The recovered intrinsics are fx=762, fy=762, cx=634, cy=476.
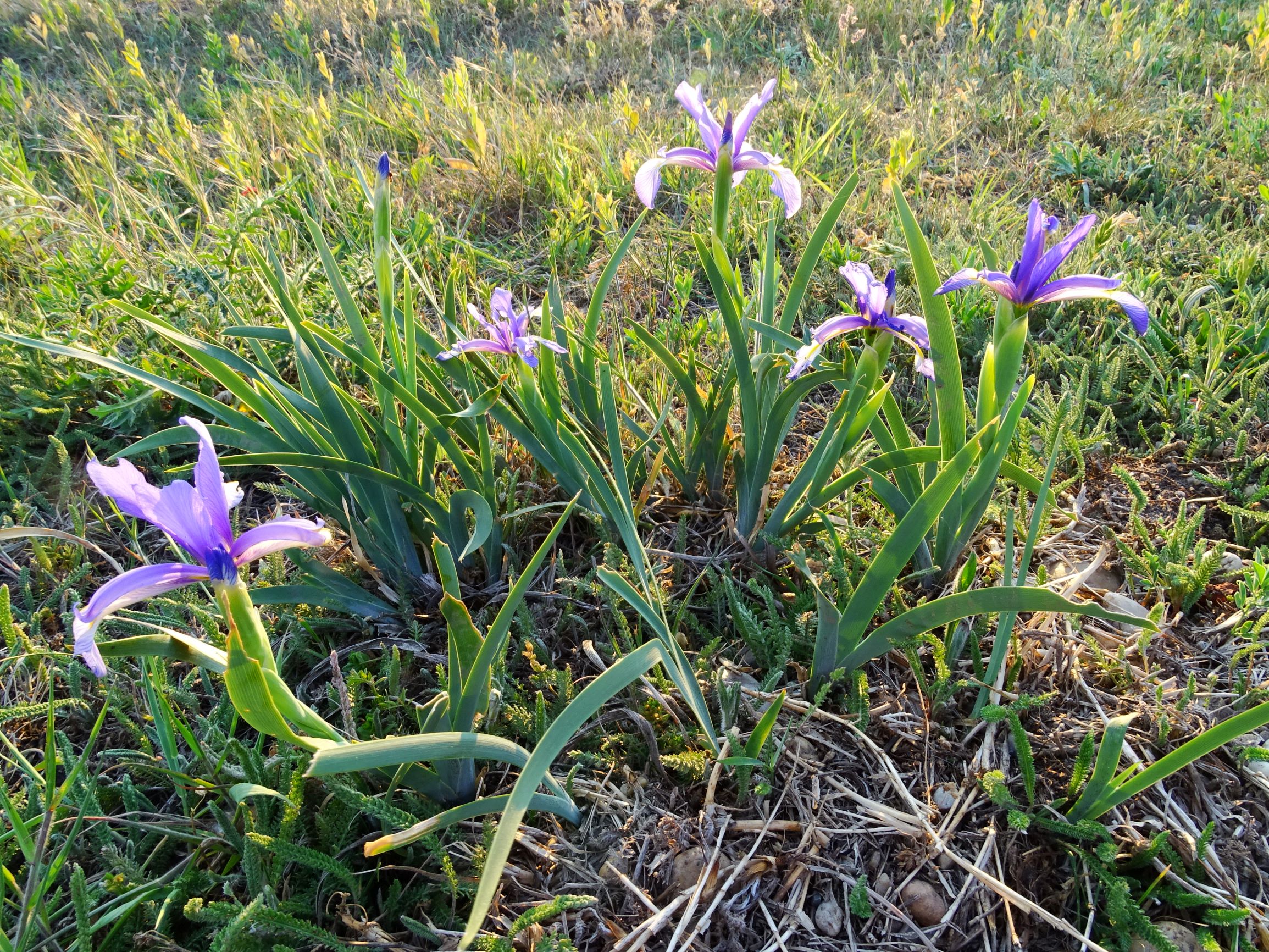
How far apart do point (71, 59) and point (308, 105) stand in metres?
2.41

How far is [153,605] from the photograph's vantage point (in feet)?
5.17

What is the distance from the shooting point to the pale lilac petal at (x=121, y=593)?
781 millimetres

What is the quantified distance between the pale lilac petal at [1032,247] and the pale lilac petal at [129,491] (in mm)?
1280

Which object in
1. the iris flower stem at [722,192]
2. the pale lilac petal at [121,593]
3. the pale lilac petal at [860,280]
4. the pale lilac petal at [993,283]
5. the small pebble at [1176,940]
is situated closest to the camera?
the pale lilac petal at [121,593]

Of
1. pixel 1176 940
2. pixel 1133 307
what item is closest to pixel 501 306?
pixel 1133 307

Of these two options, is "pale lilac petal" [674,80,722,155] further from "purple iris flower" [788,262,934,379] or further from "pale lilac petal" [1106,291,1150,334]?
"pale lilac petal" [1106,291,1150,334]

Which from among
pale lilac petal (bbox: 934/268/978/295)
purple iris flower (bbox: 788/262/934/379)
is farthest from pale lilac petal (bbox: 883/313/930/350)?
pale lilac petal (bbox: 934/268/978/295)

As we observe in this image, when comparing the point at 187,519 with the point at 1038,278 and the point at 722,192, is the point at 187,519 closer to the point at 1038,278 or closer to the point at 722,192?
the point at 722,192

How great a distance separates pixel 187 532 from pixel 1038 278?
1.28m

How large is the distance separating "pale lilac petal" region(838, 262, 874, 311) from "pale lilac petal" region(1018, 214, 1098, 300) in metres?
0.24

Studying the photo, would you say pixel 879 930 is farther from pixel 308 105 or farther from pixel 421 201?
pixel 308 105

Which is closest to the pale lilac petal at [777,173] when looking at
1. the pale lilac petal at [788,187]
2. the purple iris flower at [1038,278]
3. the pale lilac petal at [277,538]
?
the pale lilac petal at [788,187]

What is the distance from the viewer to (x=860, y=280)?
1.34 m

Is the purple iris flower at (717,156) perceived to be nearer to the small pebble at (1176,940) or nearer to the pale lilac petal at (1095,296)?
the pale lilac petal at (1095,296)
